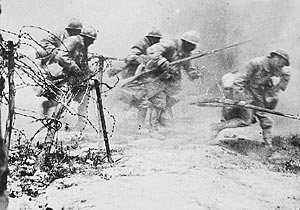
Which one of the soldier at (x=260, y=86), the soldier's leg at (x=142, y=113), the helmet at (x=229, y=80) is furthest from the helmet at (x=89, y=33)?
the soldier at (x=260, y=86)

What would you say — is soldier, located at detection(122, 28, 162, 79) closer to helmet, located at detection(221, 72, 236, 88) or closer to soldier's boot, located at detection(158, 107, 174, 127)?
soldier's boot, located at detection(158, 107, 174, 127)

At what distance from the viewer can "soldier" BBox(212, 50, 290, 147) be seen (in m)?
6.04

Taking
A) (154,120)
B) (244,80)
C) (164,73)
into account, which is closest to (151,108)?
(154,120)

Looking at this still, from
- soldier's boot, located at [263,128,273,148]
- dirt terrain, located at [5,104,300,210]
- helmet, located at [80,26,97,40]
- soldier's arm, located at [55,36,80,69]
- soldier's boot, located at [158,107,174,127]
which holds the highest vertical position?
helmet, located at [80,26,97,40]

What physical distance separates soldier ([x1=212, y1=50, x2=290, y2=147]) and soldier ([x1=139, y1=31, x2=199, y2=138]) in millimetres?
1295

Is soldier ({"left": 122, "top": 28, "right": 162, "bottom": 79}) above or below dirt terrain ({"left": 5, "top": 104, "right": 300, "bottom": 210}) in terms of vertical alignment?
above

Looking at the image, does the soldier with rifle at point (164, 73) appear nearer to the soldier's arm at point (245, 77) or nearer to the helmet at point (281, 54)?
the soldier's arm at point (245, 77)

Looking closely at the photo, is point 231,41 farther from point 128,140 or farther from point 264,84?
point 128,140

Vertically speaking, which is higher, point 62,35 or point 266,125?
point 62,35

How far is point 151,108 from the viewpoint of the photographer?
24.2 ft

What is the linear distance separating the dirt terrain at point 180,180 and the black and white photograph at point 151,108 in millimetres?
18

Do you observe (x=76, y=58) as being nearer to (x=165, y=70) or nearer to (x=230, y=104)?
(x=165, y=70)

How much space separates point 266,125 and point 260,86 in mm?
528

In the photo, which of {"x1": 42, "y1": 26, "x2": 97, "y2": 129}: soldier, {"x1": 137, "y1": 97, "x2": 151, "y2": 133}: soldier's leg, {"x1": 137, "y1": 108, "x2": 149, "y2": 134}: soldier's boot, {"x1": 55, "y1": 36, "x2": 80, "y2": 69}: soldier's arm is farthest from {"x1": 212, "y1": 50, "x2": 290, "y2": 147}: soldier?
{"x1": 55, "y1": 36, "x2": 80, "y2": 69}: soldier's arm
